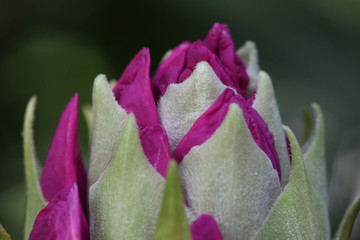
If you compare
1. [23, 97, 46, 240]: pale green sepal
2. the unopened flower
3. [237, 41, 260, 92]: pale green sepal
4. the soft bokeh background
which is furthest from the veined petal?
the soft bokeh background

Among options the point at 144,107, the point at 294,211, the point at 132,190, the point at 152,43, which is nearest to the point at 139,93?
the point at 144,107

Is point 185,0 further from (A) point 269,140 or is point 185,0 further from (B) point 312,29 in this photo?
(A) point 269,140

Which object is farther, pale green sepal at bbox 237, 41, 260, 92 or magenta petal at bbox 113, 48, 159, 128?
pale green sepal at bbox 237, 41, 260, 92

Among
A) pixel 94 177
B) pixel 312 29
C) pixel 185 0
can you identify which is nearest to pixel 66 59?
pixel 185 0

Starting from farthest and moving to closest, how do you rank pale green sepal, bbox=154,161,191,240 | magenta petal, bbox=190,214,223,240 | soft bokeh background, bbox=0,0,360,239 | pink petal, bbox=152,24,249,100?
soft bokeh background, bbox=0,0,360,239 < pink petal, bbox=152,24,249,100 < magenta petal, bbox=190,214,223,240 < pale green sepal, bbox=154,161,191,240

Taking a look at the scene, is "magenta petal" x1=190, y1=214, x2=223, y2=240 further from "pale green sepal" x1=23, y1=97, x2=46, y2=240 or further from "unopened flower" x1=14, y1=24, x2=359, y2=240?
"pale green sepal" x1=23, y1=97, x2=46, y2=240

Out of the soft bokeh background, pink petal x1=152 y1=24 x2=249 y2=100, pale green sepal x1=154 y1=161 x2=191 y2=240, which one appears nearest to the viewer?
pale green sepal x1=154 y1=161 x2=191 y2=240

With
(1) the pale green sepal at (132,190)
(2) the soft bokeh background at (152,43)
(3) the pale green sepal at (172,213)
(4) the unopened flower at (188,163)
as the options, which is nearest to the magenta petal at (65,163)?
(4) the unopened flower at (188,163)
